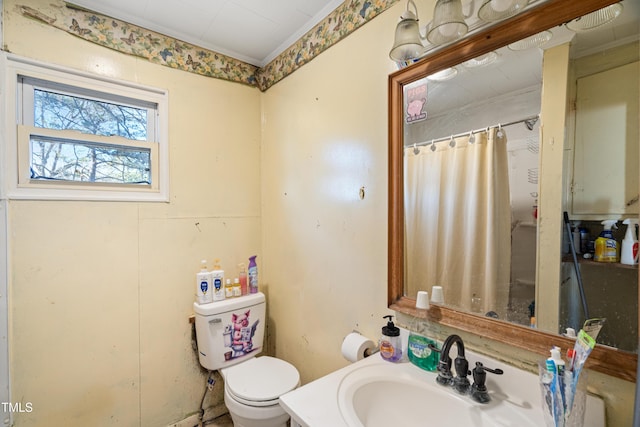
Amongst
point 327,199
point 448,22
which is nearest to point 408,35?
point 448,22

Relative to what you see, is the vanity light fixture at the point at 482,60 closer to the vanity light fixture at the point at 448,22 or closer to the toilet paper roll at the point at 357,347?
the vanity light fixture at the point at 448,22

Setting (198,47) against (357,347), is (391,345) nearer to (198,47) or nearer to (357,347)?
(357,347)

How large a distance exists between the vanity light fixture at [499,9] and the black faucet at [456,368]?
3.22 ft

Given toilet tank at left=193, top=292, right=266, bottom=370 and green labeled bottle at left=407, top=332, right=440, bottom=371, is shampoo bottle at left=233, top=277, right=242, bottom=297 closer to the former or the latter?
toilet tank at left=193, top=292, right=266, bottom=370

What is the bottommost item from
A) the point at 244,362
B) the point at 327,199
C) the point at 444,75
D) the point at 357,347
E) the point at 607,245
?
the point at 244,362

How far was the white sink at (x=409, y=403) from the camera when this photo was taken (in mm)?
806

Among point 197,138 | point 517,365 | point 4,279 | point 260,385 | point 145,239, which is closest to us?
point 517,365

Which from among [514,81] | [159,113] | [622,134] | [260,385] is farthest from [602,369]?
[159,113]

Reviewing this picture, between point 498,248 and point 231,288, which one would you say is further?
point 231,288

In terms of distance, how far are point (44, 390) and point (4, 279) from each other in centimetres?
55

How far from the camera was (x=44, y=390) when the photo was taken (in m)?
1.36

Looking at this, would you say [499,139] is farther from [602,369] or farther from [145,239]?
[145,239]

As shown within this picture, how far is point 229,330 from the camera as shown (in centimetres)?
169

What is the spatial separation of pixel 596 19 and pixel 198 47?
1.84 m
